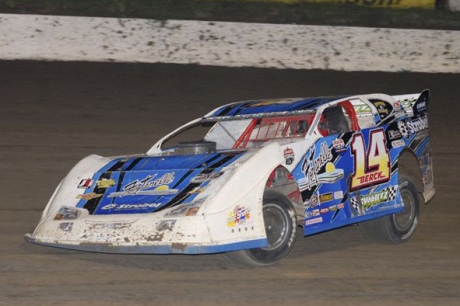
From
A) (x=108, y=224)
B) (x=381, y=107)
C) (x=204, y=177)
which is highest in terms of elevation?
(x=381, y=107)

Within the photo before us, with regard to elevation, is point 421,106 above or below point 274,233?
above

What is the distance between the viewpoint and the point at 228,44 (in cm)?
1395

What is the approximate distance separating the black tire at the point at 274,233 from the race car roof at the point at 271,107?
3.72ft

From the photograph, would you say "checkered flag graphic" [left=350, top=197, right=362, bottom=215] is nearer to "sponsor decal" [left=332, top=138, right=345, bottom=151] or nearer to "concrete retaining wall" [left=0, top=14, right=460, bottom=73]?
"sponsor decal" [left=332, top=138, right=345, bottom=151]

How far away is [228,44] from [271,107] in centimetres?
623

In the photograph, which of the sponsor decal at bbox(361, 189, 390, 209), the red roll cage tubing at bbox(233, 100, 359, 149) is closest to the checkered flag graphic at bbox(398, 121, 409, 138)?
the red roll cage tubing at bbox(233, 100, 359, 149)

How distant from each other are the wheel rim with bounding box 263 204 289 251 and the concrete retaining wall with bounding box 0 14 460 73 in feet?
24.4

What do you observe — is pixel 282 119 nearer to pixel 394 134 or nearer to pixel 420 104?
pixel 394 134

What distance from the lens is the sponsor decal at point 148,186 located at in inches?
270

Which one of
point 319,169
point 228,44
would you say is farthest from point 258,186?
point 228,44

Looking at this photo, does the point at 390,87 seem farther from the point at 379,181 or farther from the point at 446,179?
the point at 379,181

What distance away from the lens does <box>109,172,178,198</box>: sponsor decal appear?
270 inches

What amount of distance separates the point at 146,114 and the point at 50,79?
1.80 meters

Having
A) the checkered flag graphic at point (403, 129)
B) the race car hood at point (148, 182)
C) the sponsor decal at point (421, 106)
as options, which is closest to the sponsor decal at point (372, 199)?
the checkered flag graphic at point (403, 129)
